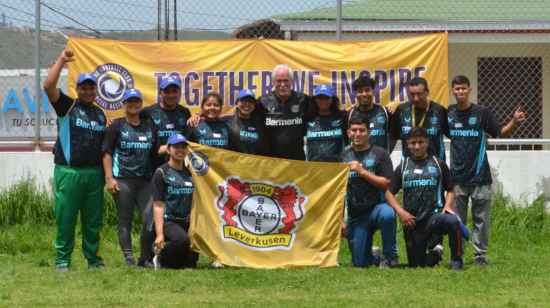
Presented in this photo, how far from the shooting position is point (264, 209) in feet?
23.9

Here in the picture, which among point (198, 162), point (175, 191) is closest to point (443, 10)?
point (198, 162)

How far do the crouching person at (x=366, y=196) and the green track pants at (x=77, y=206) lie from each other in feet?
8.15

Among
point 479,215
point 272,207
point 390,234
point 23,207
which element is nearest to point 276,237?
point 272,207

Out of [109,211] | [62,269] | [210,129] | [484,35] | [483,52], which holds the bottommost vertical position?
[62,269]

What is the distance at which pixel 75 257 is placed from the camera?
8312 millimetres

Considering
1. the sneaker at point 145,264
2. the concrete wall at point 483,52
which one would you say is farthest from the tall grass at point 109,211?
the concrete wall at point 483,52

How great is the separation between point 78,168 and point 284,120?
2.13 meters

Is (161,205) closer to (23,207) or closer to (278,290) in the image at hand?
(278,290)

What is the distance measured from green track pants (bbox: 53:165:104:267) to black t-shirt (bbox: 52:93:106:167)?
0.30ft

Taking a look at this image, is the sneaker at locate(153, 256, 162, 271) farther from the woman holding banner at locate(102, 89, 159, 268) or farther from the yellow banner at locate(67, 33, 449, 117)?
the yellow banner at locate(67, 33, 449, 117)

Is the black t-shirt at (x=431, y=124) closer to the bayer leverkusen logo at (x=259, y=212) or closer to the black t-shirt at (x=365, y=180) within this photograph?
the black t-shirt at (x=365, y=180)

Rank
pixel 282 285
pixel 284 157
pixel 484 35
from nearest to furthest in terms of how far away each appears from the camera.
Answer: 1. pixel 282 285
2. pixel 284 157
3. pixel 484 35

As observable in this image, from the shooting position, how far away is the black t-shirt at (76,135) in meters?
7.11

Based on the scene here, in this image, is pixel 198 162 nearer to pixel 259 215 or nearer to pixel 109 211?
pixel 259 215
